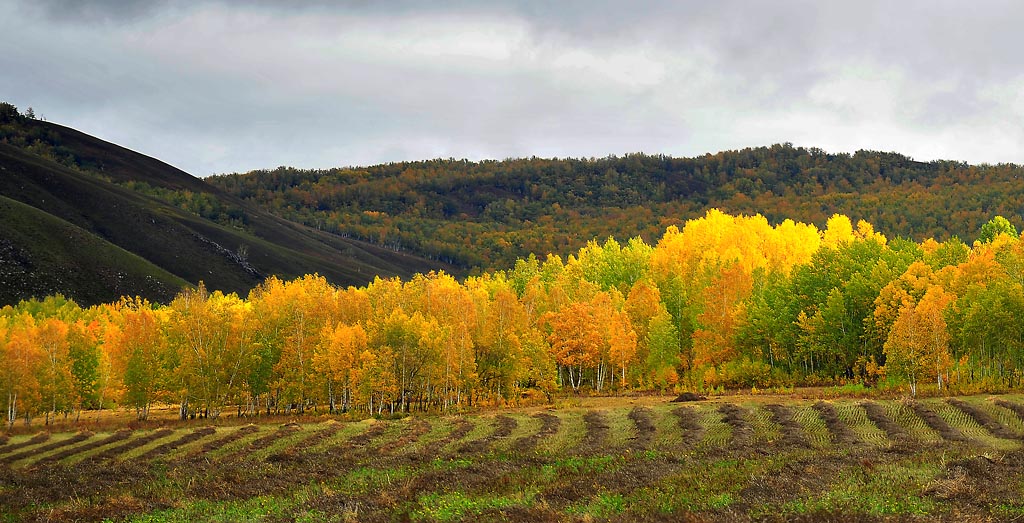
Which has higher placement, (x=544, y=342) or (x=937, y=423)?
(x=544, y=342)

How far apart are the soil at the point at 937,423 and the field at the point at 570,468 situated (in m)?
0.21

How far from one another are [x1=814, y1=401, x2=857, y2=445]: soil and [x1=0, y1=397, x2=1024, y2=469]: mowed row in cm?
6

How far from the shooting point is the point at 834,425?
50.5 meters

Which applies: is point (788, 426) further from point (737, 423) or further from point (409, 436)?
point (409, 436)

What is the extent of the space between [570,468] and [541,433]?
17880 mm

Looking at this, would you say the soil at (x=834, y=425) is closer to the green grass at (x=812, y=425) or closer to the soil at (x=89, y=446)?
the green grass at (x=812, y=425)

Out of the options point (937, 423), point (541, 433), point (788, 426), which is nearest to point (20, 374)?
point (541, 433)

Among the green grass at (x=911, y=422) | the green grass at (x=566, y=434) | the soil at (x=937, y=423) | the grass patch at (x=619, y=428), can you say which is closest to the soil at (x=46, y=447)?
the green grass at (x=566, y=434)

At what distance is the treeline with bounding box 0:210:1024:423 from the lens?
82.2 meters

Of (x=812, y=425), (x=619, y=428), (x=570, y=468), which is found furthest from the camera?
(x=619, y=428)

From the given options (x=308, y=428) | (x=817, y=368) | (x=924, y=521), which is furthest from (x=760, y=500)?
(x=817, y=368)

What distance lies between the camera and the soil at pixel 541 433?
47.9m

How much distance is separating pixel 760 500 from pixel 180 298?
286ft

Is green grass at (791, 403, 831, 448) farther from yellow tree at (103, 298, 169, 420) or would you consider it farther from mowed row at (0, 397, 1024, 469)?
yellow tree at (103, 298, 169, 420)
